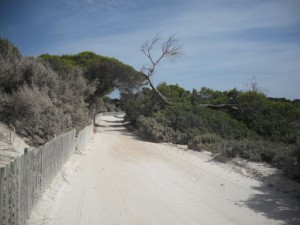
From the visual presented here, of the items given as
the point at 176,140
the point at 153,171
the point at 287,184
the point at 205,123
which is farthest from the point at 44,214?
the point at 205,123

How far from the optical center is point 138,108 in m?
32.7

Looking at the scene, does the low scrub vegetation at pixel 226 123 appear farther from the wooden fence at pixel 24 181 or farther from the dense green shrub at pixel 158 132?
the wooden fence at pixel 24 181

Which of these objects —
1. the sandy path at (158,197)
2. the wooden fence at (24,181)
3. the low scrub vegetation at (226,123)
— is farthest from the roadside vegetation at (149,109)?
the wooden fence at (24,181)

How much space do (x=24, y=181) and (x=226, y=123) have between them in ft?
61.5

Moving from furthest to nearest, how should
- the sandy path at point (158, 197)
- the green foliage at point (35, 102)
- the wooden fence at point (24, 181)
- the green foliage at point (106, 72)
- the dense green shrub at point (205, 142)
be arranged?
the green foliage at point (106, 72) < the dense green shrub at point (205, 142) < the green foliage at point (35, 102) < the sandy path at point (158, 197) < the wooden fence at point (24, 181)

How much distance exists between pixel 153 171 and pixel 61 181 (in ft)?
12.7

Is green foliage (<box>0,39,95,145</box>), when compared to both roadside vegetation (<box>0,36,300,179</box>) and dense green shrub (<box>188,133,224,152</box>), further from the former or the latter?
dense green shrub (<box>188,133,224,152</box>)

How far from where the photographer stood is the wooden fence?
190 inches

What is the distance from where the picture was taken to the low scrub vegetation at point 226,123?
14172mm

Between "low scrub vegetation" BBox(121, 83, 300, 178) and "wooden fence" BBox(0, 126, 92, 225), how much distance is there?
8.71 meters

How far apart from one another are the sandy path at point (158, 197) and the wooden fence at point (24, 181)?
374 millimetres

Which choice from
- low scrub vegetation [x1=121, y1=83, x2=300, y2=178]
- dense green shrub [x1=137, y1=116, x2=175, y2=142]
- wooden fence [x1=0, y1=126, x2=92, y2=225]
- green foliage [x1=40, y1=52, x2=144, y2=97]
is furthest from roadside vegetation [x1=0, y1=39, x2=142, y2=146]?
green foliage [x1=40, y1=52, x2=144, y2=97]

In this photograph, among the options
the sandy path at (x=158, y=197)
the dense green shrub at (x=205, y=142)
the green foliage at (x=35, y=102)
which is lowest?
the sandy path at (x=158, y=197)

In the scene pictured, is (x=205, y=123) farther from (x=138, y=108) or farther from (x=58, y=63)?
(x=58, y=63)
